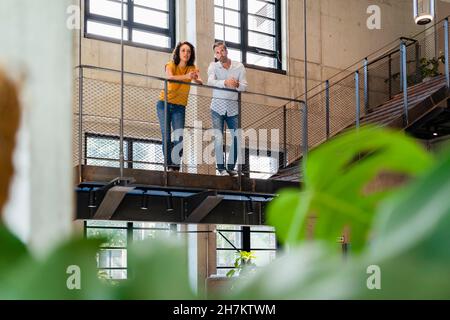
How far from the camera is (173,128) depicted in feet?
17.5

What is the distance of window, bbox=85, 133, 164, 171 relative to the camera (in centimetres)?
650

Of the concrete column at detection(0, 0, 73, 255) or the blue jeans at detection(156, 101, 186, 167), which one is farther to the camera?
the blue jeans at detection(156, 101, 186, 167)

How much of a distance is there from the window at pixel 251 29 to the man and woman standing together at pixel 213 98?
7.85 feet

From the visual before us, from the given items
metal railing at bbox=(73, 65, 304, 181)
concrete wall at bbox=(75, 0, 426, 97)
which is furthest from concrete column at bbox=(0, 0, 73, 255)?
concrete wall at bbox=(75, 0, 426, 97)

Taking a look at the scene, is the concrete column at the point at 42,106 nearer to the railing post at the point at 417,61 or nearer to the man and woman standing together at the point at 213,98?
the man and woman standing together at the point at 213,98

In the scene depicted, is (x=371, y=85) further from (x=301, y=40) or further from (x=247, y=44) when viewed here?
(x=247, y=44)

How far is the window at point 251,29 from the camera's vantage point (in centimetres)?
822

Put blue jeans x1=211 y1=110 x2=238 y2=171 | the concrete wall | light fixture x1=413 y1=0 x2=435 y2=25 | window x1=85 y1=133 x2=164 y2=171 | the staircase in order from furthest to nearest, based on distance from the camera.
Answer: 1. the concrete wall
2. window x1=85 y1=133 x2=164 y2=171
3. the staircase
4. light fixture x1=413 y1=0 x2=435 y2=25
5. blue jeans x1=211 y1=110 x2=238 y2=171

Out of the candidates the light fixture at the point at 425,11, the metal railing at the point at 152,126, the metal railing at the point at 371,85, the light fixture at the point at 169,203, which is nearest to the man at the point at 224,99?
the light fixture at the point at 169,203

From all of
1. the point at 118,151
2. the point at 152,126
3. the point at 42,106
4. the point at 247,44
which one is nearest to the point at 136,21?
the point at 152,126

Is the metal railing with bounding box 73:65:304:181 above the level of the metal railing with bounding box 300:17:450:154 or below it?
below

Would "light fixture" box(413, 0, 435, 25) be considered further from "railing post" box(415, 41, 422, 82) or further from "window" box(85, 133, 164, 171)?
"railing post" box(415, 41, 422, 82)

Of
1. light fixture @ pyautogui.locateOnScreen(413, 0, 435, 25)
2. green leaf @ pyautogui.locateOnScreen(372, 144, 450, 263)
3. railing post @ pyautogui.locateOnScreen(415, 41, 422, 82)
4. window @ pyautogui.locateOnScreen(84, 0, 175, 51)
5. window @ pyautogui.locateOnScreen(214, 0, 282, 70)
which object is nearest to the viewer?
green leaf @ pyautogui.locateOnScreen(372, 144, 450, 263)
